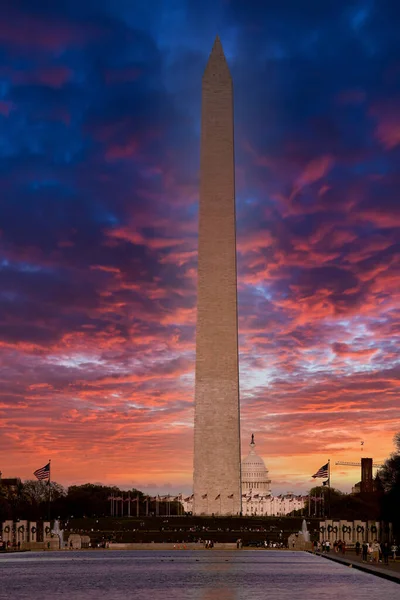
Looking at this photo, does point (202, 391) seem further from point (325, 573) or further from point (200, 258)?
point (325, 573)

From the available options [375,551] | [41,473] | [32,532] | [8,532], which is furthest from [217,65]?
[375,551]

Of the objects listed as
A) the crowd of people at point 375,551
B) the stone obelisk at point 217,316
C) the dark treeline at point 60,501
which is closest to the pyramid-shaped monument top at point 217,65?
the stone obelisk at point 217,316

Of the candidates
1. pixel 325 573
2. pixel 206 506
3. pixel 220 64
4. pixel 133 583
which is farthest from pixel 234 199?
pixel 133 583

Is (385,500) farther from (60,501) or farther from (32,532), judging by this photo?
(60,501)

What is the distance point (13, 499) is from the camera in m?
134

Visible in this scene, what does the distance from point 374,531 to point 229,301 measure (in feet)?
66.8

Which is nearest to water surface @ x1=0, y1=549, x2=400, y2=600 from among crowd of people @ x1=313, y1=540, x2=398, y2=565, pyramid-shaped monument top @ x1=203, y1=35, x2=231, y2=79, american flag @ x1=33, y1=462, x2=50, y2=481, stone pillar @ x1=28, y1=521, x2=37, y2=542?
crowd of people @ x1=313, y1=540, x2=398, y2=565

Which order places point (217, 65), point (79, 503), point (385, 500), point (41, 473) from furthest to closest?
point (79, 503) → point (217, 65) → point (385, 500) → point (41, 473)

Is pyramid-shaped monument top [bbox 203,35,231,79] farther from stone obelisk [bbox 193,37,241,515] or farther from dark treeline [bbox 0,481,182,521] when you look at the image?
dark treeline [bbox 0,481,182,521]

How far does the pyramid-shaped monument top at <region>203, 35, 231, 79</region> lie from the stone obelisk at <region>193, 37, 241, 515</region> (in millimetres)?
199

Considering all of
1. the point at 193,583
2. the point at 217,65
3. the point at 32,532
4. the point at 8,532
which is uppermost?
the point at 217,65

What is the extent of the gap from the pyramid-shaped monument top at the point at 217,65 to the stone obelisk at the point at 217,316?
0.20 meters

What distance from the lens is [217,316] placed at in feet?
281

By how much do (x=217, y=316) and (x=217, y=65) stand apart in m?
19.9
